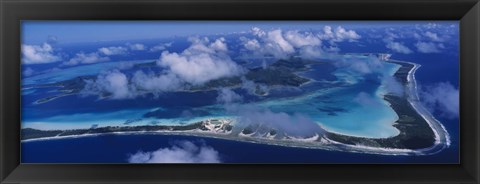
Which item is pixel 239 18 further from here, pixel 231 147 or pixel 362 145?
pixel 362 145

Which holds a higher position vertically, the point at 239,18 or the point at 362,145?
the point at 239,18

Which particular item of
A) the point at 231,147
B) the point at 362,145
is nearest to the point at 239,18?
the point at 231,147

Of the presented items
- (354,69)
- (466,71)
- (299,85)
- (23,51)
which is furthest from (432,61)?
(23,51)

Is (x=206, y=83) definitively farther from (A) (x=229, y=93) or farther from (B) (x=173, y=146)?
(B) (x=173, y=146)

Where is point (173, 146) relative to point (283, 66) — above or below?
below
